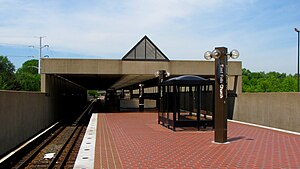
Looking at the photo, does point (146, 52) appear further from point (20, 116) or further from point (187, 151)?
point (187, 151)

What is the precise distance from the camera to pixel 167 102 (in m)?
16.3

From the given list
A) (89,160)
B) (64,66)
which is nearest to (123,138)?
(89,160)

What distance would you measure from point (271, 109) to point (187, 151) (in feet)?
27.8

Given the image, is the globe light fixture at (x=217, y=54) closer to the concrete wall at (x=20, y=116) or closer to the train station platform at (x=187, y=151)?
the train station platform at (x=187, y=151)

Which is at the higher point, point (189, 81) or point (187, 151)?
point (189, 81)

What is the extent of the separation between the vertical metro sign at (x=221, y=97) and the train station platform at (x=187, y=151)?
444 mm

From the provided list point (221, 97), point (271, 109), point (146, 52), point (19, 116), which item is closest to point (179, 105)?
point (221, 97)

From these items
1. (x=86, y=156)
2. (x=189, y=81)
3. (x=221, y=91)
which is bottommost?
(x=86, y=156)

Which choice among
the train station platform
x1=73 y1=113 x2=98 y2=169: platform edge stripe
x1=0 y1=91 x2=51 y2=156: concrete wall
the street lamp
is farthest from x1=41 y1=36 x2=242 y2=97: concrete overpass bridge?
the street lamp

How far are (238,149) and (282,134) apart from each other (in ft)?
13.9

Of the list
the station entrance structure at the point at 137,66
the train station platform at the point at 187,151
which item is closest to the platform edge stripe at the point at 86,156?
the train station platform at the point at 187,151

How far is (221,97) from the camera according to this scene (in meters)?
11.2

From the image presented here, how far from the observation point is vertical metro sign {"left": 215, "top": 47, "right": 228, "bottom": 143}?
36.7 feet

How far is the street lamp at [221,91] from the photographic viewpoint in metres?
11.2
